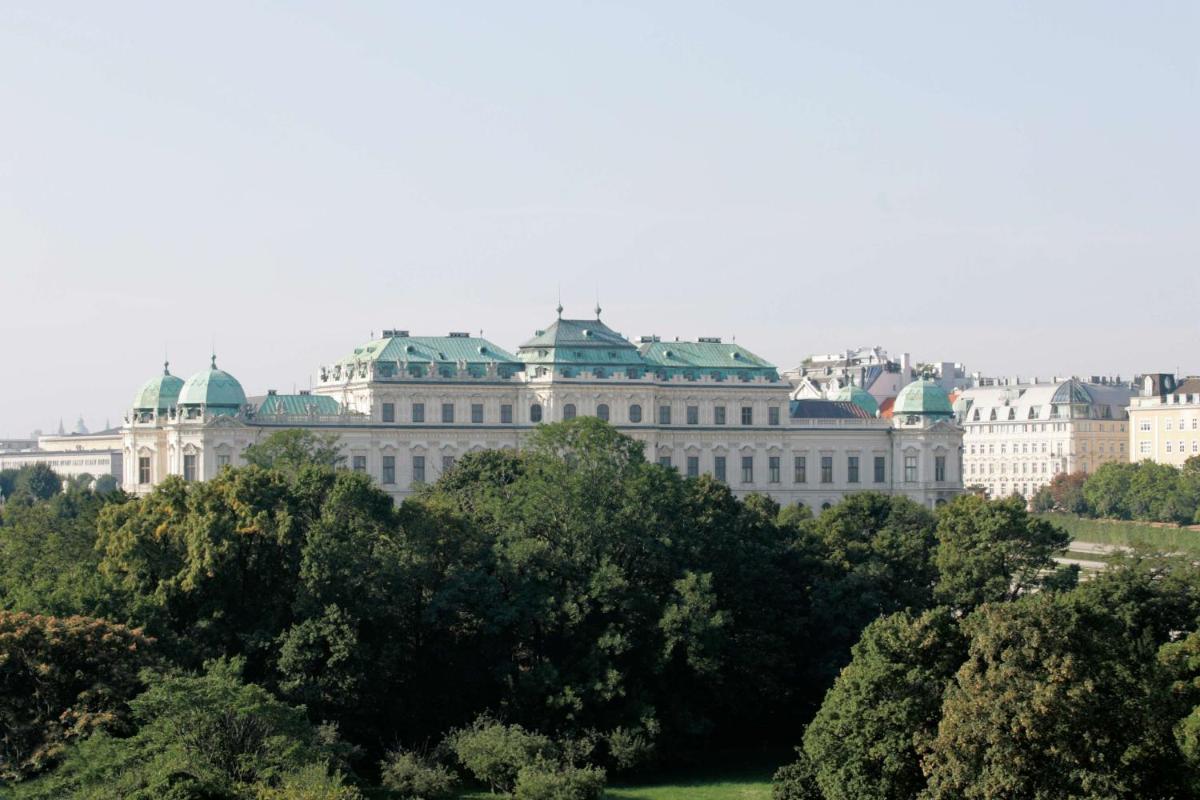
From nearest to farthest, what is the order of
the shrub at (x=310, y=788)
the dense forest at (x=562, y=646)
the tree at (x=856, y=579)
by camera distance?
the shrub at (x=310, y=788), the dense forest at (x=562, y=646), the tree at (x=856, y=579)

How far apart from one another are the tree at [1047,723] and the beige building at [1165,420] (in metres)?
124

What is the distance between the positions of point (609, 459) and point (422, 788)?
17.3 metres

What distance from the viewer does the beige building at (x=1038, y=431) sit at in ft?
589

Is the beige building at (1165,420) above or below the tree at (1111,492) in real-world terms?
above

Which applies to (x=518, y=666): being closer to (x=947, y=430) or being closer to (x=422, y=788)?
(x=422, y=788)

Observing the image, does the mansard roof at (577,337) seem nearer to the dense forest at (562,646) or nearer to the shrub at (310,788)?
the dense forest at (562,646)

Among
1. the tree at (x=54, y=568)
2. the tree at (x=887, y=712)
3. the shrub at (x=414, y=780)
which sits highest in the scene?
the tree at (x=54, y=568)

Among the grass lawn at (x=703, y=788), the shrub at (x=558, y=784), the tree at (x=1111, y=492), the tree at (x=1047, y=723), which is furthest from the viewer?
the tree at (x=1111, y=492)

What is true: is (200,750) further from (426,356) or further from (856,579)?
(426,356)

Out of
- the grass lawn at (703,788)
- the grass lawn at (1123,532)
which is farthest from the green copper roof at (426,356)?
the grass lawn at (703,788)

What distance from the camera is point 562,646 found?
67.6 m

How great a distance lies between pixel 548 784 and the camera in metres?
58.8

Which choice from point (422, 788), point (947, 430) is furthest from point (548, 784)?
point (947, 430)

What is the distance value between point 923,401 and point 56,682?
78859 millimetres
